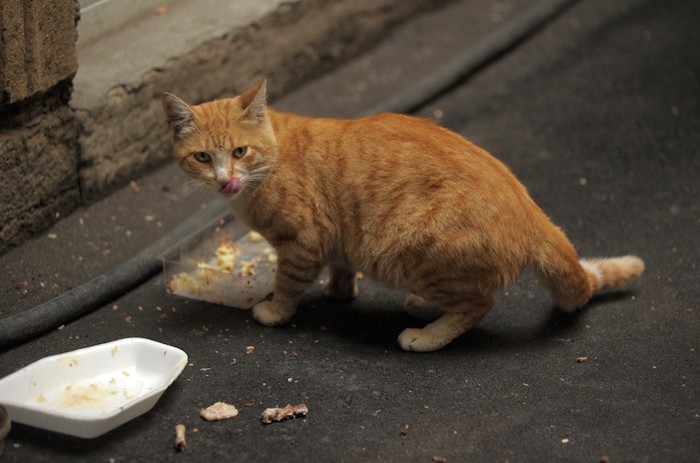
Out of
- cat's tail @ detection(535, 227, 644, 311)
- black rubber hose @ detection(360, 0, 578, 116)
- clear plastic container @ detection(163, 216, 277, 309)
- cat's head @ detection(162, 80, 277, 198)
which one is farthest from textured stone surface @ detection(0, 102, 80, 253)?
cat's tail @ detection(535, 227, 644, 311)

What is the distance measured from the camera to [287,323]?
12.1 ft

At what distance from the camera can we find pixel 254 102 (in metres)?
3.43

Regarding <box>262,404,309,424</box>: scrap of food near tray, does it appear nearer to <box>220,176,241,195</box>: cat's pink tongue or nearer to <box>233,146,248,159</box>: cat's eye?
<box>220,176,241,195</box>: cat's pink tongue

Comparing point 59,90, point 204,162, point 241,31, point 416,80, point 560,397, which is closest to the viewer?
point 560,397

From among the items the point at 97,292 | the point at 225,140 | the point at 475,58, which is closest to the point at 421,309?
the point at 225,140

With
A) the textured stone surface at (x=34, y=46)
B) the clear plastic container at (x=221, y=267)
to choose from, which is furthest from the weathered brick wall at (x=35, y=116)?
the clear plastic container at (x=221, y=267)

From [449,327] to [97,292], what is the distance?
4.75 ft

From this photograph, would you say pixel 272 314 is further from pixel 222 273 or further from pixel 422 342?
pixel 422 342

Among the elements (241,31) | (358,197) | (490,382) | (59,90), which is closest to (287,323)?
(358,197)

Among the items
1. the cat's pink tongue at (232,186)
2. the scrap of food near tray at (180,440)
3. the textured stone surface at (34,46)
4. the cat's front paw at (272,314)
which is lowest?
the cat's front paw at (272,314)

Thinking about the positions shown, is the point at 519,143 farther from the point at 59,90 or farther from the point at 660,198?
the point at 59,90

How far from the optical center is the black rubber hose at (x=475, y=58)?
18.0 ft

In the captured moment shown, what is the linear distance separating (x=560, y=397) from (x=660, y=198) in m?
1.93

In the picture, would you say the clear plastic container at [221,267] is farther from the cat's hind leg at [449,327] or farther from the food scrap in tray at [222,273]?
the cat's hind leg at [449,327]
